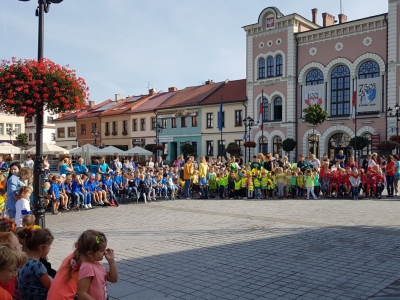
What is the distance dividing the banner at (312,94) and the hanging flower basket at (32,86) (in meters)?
30.9

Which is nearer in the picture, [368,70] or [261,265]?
[261,265]

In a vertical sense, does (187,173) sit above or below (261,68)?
below

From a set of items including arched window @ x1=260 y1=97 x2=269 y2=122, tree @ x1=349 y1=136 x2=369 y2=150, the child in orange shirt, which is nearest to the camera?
the child in orange shirt

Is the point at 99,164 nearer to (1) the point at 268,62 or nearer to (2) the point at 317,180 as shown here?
(2) the point at 317,180

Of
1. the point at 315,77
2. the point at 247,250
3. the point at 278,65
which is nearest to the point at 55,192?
the point at 247,250

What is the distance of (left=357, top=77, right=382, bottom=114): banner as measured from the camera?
105 ft

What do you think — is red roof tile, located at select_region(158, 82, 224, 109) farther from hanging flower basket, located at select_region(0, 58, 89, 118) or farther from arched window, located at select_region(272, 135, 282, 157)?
hanging flower basket, located at select_region(0, 58, 89, 118)

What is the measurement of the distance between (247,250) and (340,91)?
30.4 m

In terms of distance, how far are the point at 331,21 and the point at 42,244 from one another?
4103 centimetres

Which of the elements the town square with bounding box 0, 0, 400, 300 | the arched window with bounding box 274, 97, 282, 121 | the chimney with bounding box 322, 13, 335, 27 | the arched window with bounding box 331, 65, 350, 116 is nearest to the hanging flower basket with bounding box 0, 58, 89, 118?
the town square with bounding box 0, 0, 400, 300

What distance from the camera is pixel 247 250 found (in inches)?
306

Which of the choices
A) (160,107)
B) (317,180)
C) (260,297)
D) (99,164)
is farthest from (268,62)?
(260,297)

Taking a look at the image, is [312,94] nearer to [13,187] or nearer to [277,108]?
[277,108]

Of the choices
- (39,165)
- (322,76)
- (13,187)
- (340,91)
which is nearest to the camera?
(39,165)
